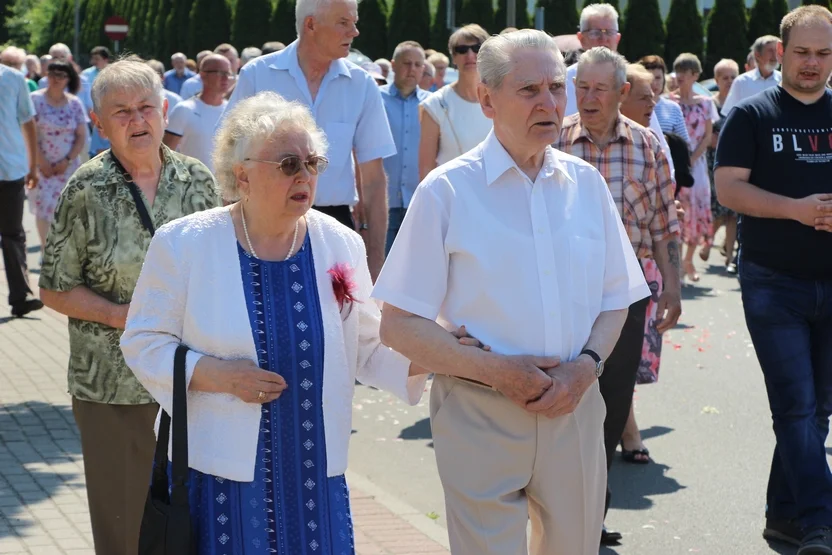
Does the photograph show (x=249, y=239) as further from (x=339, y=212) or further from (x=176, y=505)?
(x=339, y=212)

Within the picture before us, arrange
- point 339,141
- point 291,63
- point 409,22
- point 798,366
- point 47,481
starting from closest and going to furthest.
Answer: point 798,366 → point 47,481 → point 291,63 → point 339,141 → point 409,22

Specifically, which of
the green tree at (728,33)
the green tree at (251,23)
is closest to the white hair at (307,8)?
the green tree at (728,33)

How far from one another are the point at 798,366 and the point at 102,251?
3043 mm

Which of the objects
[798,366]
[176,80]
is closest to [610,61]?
[798,366]

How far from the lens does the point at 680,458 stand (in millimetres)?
8016

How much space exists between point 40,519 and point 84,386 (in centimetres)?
179

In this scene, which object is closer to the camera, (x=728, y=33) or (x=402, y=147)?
(x=402, y=147)

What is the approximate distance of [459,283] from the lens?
13.7 ft

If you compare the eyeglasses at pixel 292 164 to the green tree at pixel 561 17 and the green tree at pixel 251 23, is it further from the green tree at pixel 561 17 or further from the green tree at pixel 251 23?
the green tree at pixel 251 23

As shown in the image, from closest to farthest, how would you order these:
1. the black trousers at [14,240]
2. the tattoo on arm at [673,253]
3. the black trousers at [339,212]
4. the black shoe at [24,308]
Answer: the tattoo on arm at [673,253]
the black trousers at [339,212]
the black trousers at [14,240]
the black shoe at [24,308]

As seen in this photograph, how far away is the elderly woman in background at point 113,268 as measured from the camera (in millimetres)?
4840

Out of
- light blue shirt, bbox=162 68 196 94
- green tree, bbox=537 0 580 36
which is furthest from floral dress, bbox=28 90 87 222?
green tree, bbox=537 0 580 36

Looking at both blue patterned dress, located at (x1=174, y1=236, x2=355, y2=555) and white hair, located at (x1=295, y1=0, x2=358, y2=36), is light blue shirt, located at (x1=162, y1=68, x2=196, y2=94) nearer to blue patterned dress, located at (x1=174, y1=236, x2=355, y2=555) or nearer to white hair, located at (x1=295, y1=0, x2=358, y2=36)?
white hair, located at (x1=295, y1=0, x2=358, y2=36)

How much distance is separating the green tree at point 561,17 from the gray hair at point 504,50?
4154 centimetres
